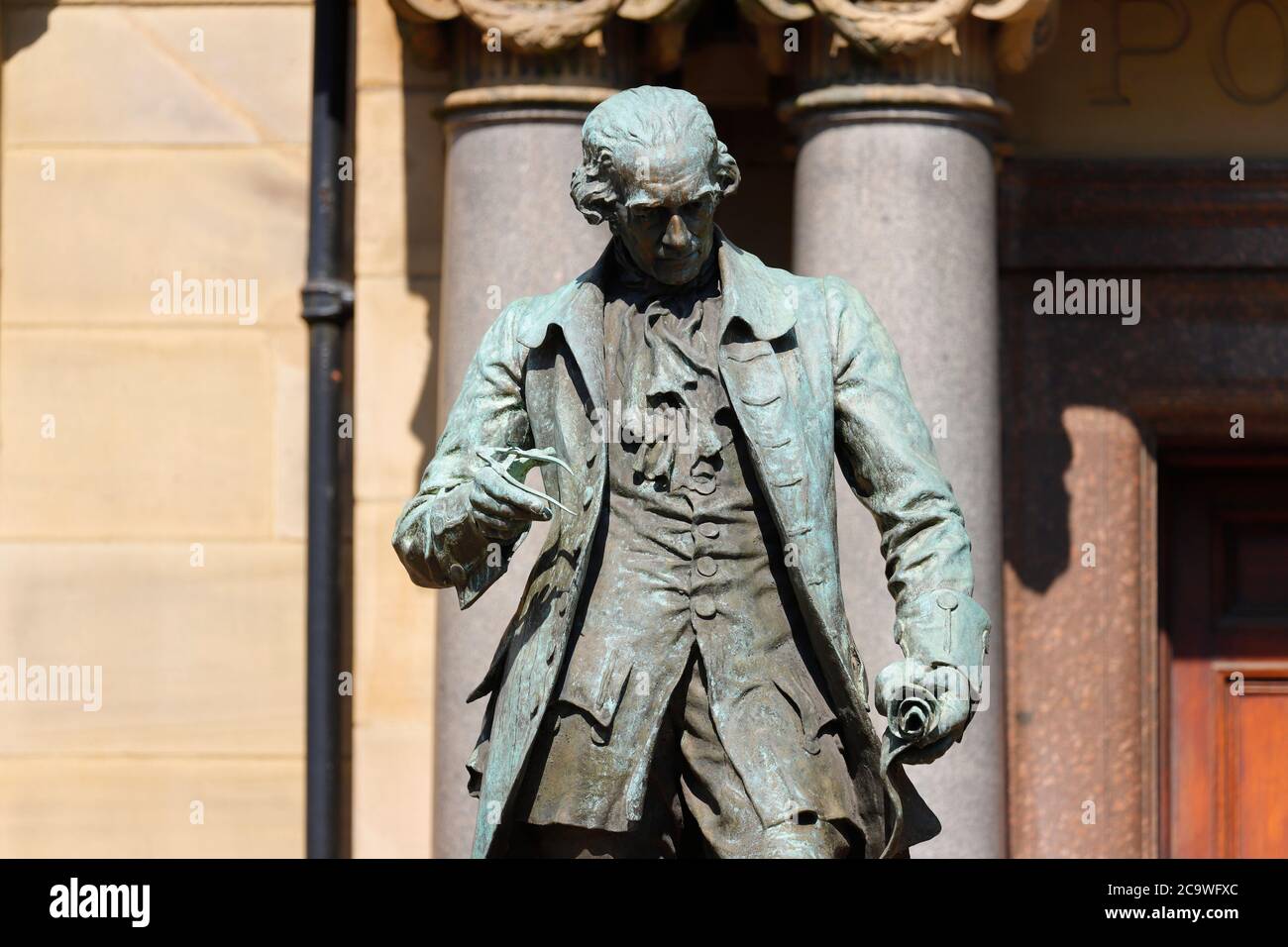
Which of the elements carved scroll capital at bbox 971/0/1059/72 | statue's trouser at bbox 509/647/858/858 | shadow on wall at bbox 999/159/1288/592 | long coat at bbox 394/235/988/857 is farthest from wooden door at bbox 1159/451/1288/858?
statue's trouser at bbox 509/647/858/858

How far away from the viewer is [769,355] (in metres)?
6.37

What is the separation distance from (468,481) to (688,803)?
2.52ft

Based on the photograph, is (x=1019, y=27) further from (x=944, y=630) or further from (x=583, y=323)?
(x=944, y=630)

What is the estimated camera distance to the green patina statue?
618 cm

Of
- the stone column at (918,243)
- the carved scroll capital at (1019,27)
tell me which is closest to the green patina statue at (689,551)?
the stone column at (918,243)

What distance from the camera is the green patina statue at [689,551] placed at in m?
6.18

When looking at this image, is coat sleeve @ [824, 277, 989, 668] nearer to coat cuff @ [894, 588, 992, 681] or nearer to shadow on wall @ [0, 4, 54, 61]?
coat cuff @ [894, 588, 992, 681]

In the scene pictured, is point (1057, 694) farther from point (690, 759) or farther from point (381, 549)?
point (690, 759)

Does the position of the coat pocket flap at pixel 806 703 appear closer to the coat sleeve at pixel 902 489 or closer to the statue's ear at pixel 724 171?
the coat sleeve at pixel 902 489

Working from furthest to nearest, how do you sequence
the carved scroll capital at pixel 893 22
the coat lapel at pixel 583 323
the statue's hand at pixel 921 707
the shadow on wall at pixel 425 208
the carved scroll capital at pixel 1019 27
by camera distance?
1. the shadow on wall at pixel 425 208
2. the carved scroll capital at pixel 1019 27
3. the carved scroll capital at pixel 893 22
4. the coat lapel at pixel 583 323
5. the statue's hand at pixel 921 707

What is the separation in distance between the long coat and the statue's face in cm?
15

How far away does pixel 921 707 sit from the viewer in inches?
234

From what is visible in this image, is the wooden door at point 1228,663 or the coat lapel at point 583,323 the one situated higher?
the coat lapel at point 583,323

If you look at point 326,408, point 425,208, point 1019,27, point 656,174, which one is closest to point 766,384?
point 656,174
